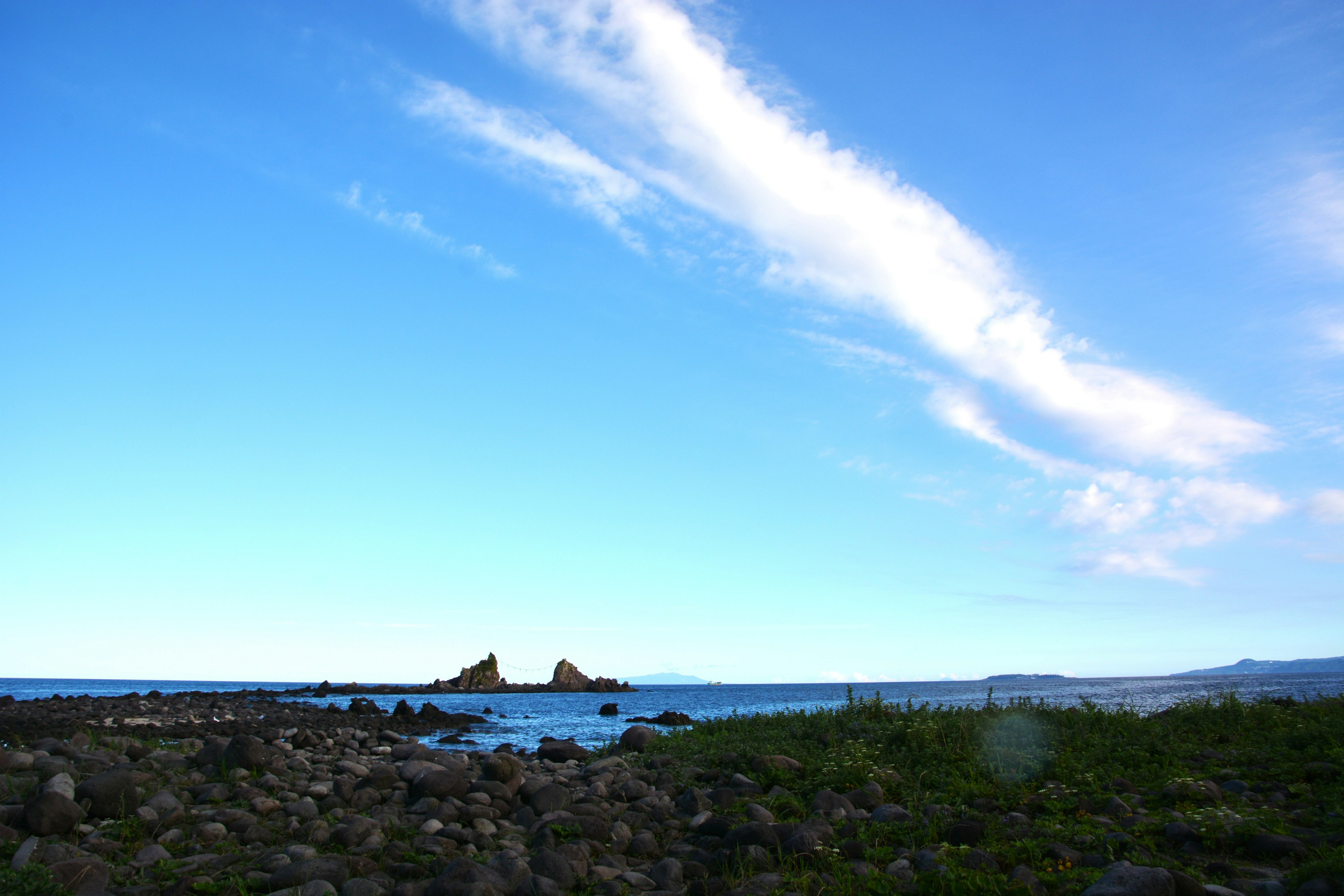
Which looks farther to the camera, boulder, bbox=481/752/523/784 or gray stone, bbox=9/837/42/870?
boulder, bbox=481/752/523/784

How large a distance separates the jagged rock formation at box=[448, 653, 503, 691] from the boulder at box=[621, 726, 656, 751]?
356ft

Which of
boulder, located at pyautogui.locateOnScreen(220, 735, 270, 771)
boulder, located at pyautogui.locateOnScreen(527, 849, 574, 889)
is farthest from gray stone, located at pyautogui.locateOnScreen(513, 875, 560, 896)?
boulder, located at pyautogui.locateOnScreen(220, 735, 270, 771)

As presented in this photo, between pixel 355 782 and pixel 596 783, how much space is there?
426cm

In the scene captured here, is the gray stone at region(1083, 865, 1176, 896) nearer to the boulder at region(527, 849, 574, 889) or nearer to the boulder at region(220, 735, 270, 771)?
the boulder at region(527, 849, 574, 889)

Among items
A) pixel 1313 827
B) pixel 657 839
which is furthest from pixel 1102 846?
pixel 657 839

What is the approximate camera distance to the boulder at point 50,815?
32.0 ft

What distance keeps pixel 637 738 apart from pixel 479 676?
365 feet

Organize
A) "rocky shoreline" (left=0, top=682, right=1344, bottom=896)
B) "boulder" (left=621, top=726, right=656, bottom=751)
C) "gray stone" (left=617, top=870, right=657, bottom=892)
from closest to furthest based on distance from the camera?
"rocky shoreline" (left=0, top=682, right=1344, bottom=896)
"gray stone" (left=617, top=870, right=657, bottom=892)
"boulder" (left=621, top=726, right=656, bottom=751)

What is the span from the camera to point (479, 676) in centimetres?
12212

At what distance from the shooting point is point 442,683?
415 ft

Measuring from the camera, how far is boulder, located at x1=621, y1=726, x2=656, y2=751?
19.1 m

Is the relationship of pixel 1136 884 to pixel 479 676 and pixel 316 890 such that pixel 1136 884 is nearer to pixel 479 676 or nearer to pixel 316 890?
pixel 316 890

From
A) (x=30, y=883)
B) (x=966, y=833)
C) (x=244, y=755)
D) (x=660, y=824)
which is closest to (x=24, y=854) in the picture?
(x=30, y=883)

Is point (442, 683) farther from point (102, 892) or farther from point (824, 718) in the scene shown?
point (102, 892)
